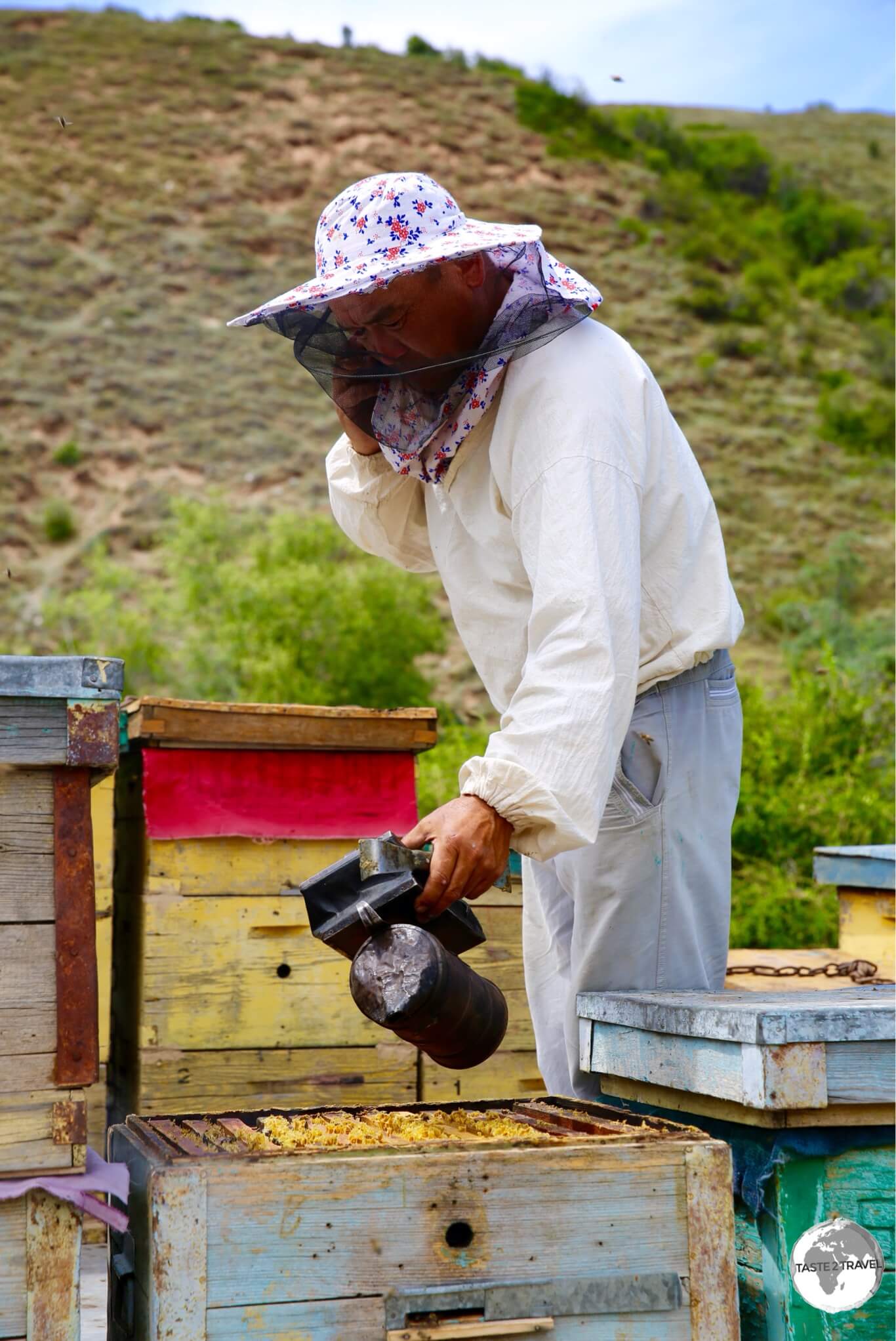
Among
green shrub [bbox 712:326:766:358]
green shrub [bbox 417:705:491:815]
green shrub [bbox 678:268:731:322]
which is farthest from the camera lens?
green shrub [bbox 678:268:731:322]

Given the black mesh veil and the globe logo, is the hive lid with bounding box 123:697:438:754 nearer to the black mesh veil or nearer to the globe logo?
the black mesh veil

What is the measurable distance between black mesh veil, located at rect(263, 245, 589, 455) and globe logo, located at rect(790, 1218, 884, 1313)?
4.37ft

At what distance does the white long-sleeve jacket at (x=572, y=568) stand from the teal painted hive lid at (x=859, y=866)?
134 centimetres

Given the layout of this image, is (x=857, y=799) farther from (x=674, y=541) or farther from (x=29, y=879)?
(x=29, y=879)

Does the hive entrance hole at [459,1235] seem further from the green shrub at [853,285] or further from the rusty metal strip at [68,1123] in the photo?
the green shrub at [853,285]

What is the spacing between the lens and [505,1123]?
1.82 metres

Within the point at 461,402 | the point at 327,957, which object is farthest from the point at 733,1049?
the point at 327,957

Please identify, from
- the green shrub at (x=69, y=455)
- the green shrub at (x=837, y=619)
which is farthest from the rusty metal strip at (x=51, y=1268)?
the green shrub at (x=69, y=455)

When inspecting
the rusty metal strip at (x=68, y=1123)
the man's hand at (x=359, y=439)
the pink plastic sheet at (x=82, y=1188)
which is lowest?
the pink plastic sheet at (x=82, y=1188)

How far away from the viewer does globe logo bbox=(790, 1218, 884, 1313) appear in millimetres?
1646

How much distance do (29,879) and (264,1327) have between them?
0.60 metres

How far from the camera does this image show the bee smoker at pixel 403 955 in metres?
1.61

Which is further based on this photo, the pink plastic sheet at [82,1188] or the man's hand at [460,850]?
the man's hand at [460,850]

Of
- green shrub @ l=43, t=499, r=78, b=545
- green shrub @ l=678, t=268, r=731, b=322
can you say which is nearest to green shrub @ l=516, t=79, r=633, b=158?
green shrub @ l=678, t=268, r=731, b=322
